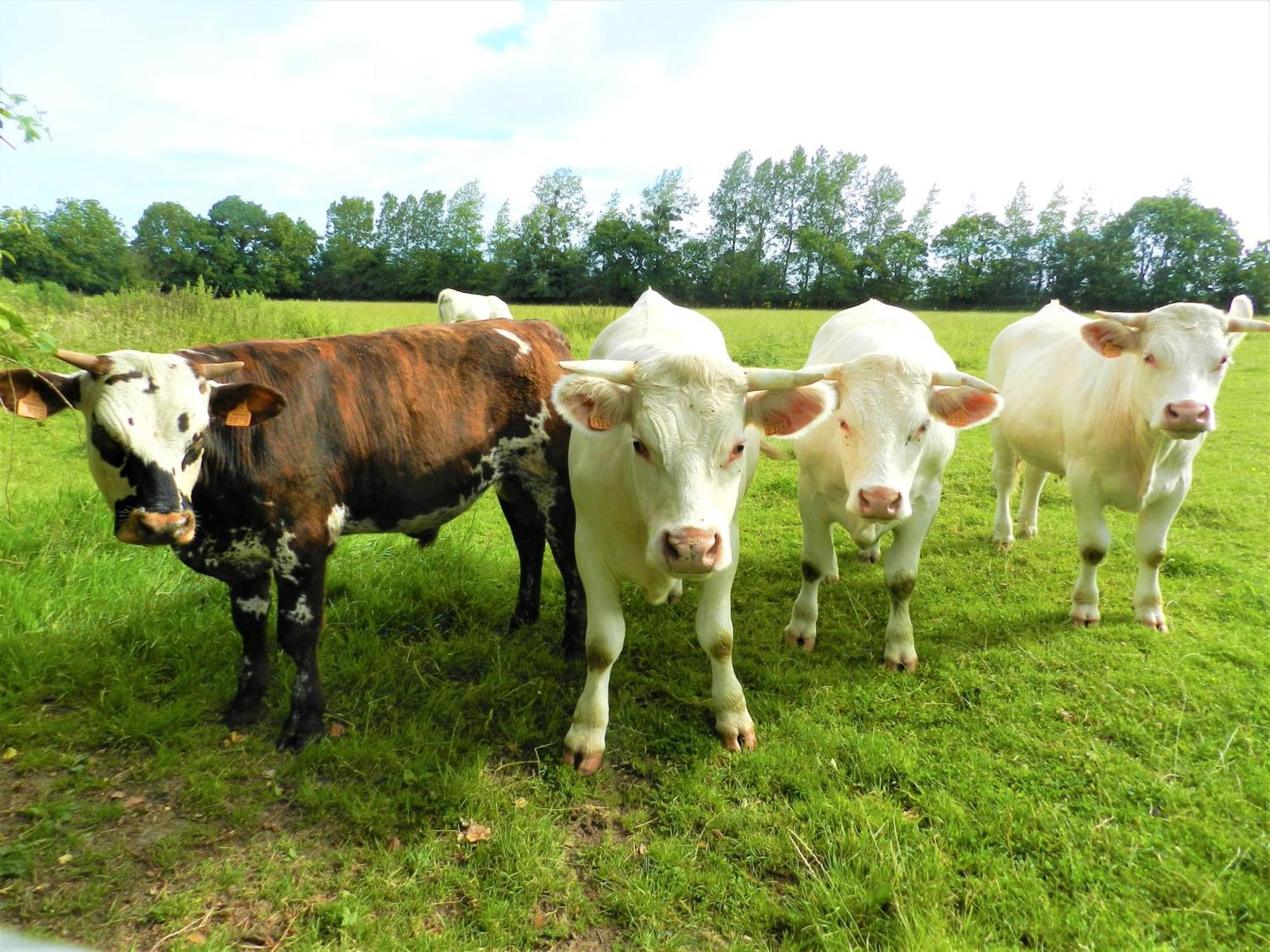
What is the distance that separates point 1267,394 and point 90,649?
15817 mm

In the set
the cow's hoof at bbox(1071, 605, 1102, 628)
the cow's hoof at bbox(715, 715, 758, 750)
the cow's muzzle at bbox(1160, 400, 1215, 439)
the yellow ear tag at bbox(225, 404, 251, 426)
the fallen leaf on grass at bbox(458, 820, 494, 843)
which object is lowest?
the fallen leaf on grass at bbox(458, 820, 494, 843)

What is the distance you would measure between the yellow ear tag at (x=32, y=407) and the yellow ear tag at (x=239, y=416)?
0.67m

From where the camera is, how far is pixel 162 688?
141 inches

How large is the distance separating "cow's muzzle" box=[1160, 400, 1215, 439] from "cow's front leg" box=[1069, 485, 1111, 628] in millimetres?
824

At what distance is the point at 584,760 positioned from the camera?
3.19 meters

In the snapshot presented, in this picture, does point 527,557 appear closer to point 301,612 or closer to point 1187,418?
point 301,612

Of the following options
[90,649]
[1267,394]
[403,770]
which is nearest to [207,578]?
[90,649]

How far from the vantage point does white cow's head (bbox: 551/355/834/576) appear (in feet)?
8.17

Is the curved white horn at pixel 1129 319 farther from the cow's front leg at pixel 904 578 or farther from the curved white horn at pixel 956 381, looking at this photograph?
the cow's front leg at pixel 904 578

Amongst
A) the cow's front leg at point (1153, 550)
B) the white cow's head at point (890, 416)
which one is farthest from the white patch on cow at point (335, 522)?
the cow's front leg at point (1153, 550)

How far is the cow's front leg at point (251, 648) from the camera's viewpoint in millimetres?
3338

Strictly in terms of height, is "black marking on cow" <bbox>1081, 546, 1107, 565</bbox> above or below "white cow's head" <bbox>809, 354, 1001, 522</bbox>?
below

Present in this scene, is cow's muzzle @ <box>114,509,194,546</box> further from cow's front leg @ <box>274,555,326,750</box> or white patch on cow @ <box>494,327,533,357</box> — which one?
white patch on cow @ <box>494,327,533,357</box>

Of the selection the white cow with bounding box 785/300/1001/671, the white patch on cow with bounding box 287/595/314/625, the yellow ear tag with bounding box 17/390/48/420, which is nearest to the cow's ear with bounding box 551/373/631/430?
the white cow with bounding box 785/300/1001/671
